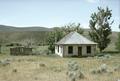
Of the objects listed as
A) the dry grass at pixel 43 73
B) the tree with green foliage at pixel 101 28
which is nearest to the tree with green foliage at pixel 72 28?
the tree with green foliage at pixel 101 28

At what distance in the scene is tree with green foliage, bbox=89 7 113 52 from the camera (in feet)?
185

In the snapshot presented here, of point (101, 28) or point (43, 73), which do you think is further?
point (101, 28)

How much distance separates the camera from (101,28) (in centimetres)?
5703

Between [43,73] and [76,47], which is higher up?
[43,73]

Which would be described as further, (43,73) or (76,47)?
(76,47)

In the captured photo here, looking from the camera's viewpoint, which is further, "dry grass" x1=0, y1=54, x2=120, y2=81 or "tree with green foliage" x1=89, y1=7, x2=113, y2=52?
"tree with green foliage" x1=89, y1=7, x2=113, y2=52

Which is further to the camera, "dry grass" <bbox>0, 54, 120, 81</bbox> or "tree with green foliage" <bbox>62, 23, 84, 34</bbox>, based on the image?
"tree with green foliage" <bbox>62, 23, 84, 34</bbox>

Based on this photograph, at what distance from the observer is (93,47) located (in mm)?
44531

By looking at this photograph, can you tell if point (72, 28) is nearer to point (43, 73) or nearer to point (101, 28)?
point (101, 28)

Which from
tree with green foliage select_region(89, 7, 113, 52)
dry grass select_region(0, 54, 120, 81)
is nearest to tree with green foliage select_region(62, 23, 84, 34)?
tree with green foliage select_region(89, 7, 113, 52)

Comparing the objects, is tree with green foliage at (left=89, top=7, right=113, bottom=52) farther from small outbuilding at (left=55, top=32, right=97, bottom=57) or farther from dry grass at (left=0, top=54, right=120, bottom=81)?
dry grass at (left=0, top=54, right=120, bottom=81)

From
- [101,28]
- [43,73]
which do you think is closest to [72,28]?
[101,28]

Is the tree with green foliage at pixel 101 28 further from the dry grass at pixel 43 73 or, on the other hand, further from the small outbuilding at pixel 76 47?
the dry grass at pixel 43 73

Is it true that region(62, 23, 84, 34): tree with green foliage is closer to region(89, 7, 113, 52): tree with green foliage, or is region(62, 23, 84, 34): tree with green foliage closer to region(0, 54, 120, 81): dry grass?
region(89, 7, 113, 52): tree with green foliage
